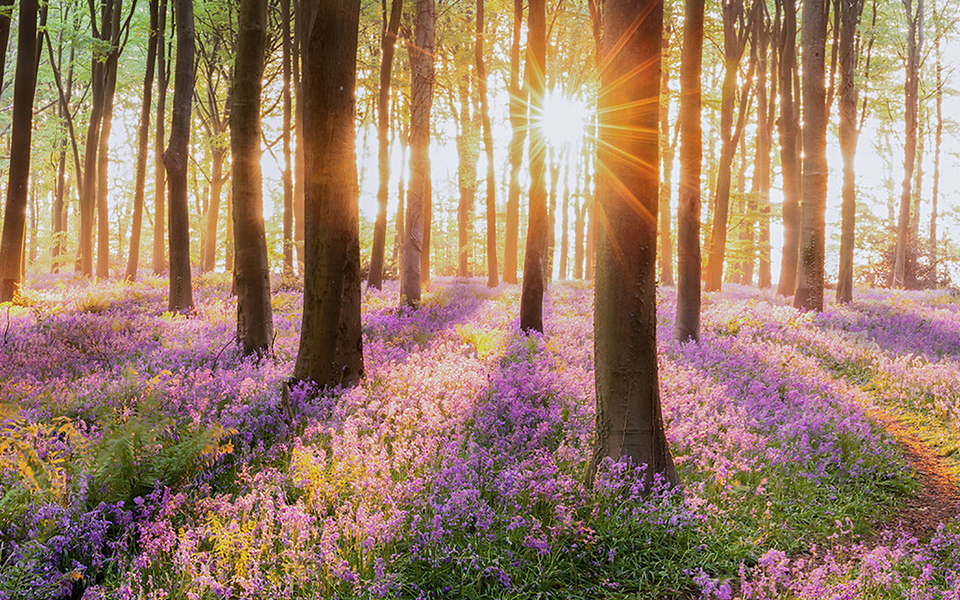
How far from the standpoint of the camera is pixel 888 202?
151 feet

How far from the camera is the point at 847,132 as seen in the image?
15.8m

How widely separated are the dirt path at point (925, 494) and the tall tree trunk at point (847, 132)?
10429mm

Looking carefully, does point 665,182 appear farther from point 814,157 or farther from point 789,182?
point 814,157

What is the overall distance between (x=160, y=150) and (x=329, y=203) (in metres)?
14.6

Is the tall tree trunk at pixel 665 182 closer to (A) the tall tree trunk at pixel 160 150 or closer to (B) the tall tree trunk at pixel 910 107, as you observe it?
(B) the tall tree trunk at pixel 910 107

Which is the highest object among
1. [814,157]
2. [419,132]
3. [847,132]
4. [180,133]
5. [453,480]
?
[847,132]

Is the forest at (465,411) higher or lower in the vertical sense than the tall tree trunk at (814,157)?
lower

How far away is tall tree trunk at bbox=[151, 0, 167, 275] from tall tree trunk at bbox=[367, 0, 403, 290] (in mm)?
4944

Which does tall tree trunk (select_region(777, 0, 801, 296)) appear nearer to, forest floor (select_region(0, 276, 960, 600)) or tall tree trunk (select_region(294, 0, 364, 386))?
forest floor (select_region(0, 276, 960, 600))

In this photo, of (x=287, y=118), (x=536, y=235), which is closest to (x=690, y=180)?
(x=536, y=235)

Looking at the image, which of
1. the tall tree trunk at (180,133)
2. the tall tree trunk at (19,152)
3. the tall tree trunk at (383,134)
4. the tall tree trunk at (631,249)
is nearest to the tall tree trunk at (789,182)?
the tall tree trunk at (383,134)

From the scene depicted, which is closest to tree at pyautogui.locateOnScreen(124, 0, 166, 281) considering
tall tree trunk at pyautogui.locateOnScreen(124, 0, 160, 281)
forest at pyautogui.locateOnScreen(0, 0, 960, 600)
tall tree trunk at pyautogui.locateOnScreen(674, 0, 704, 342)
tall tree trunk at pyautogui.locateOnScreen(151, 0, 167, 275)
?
tall tree trunk at pyautogui.locateOnScreen(124, 0, 160, 281)

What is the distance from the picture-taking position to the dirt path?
184 inches

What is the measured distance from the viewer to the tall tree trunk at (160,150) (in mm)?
14133
